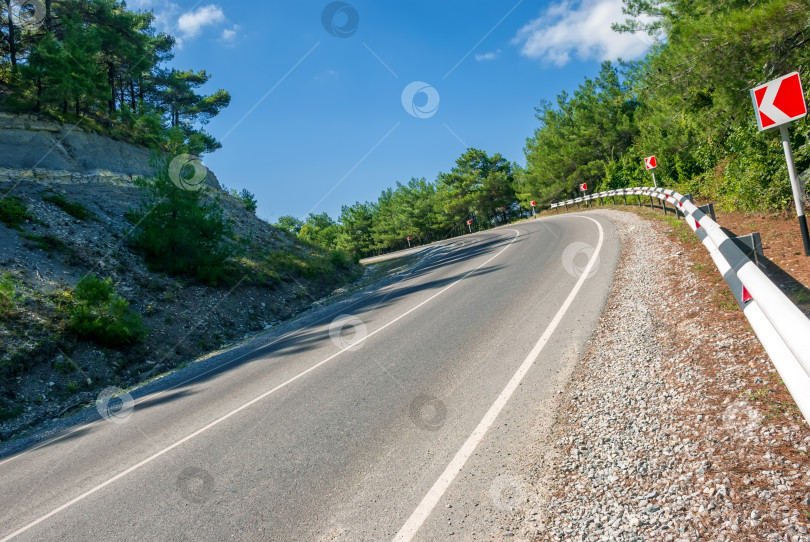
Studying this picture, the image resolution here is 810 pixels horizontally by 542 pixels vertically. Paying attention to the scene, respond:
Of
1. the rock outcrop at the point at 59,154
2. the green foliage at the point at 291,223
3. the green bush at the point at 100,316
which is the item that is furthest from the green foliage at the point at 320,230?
the green bush at the point at 100,316

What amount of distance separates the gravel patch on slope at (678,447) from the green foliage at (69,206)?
19.8m

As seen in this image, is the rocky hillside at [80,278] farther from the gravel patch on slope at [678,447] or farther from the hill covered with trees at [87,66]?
the gravel patch on slope at [678,447]

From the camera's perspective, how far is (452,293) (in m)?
12.1

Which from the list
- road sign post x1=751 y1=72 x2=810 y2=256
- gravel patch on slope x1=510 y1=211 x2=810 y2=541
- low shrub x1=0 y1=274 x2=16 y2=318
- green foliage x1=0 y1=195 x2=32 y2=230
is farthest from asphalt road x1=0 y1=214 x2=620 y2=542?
green foliage x1=0 y1=195 x2=32 y2=230

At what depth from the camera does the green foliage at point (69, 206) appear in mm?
17656

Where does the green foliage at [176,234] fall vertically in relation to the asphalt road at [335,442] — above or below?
above

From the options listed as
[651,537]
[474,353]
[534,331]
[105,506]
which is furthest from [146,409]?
[651,537]

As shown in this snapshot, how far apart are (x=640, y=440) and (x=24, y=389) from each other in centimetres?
1227

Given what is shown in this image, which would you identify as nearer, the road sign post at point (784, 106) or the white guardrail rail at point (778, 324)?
the white guardrail rail at point (778, 324)

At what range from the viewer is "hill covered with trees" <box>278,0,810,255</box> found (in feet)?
30.8

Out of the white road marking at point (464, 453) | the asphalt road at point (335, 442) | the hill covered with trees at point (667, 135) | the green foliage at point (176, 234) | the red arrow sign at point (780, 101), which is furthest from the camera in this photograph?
the green foliage at point (176, 234)

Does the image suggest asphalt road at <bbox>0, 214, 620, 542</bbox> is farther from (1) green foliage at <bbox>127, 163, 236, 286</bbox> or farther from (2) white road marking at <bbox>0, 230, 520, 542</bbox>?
(1) green foliage at <bbox>127, 163, 236, 286</bbox>

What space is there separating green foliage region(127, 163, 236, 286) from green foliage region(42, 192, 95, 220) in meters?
2.53

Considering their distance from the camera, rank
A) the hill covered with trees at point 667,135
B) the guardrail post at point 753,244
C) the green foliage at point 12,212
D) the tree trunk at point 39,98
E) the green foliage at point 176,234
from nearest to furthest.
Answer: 1. the guardrail post at point 753,244
2. the hill covered with trees at point 667,135
3. the green foliage at point 12,212
4. the green foliage at point 176,234
5. the tree trunk at point 39,98
